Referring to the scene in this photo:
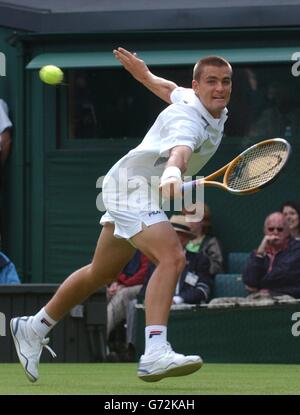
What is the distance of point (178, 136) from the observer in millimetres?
7000

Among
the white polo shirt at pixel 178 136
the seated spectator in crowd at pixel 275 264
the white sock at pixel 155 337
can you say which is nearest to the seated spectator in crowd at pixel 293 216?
the seated spectator in crowd at pixel 275 264

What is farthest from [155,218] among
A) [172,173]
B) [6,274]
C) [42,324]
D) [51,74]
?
[51,74]

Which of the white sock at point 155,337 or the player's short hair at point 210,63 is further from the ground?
the player's short hair at point 210,63

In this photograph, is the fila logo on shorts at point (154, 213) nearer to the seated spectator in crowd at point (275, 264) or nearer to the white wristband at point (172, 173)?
the white wristband at point (172, 173)

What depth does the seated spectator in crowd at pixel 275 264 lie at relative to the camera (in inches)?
441

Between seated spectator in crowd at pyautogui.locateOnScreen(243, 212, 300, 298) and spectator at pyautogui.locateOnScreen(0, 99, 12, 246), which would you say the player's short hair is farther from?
spectator at pyautogui.locateOnScreen(0, 99, 12, 246)

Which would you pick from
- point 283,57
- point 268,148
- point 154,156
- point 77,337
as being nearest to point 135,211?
point 154,156

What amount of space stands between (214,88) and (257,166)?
1.61ft

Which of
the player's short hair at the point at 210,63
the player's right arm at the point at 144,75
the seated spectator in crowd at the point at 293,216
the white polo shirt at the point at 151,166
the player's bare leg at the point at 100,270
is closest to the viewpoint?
the white polo shirt at the point at 151,166

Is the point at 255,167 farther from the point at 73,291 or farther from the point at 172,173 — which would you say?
the point at 73,291

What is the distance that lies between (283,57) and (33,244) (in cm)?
322

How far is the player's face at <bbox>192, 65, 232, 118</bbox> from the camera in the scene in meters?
7.27

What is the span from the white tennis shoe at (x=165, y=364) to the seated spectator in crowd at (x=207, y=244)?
5.08m

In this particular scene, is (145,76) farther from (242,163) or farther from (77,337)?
(77,337)
